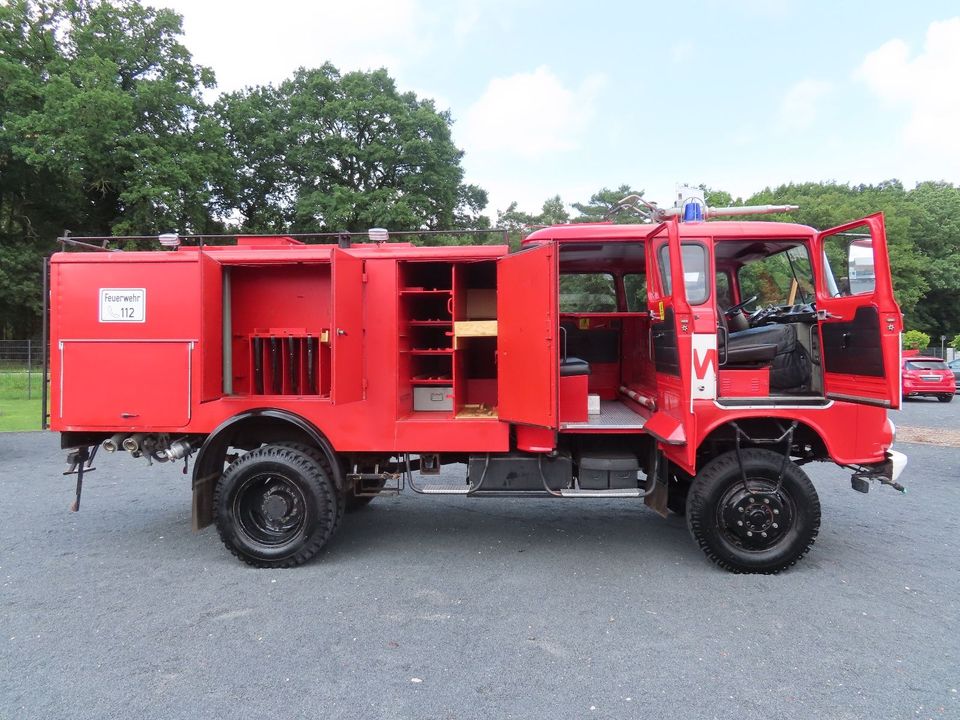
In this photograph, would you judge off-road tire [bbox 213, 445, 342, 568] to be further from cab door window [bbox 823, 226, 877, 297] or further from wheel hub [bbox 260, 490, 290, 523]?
cab door window [bbox 823, 226, 877, 297]

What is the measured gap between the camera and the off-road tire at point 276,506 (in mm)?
4426

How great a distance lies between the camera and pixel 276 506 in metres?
4.51

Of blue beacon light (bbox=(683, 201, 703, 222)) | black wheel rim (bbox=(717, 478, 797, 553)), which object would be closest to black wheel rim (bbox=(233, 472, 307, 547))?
black wheel rim (bbox=(717, 478, 797, 553))

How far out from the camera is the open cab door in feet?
12.6

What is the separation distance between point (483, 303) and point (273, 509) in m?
2.50

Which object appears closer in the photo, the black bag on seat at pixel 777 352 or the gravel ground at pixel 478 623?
the gravel ground at pixel 478 623

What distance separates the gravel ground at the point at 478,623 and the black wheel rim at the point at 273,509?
0.92 feet

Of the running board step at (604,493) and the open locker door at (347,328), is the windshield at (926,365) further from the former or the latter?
the open locker door at (347,328)

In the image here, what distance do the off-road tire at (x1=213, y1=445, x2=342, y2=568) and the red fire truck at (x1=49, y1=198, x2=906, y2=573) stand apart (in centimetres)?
1

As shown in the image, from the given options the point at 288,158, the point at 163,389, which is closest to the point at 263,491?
the point at 163,389

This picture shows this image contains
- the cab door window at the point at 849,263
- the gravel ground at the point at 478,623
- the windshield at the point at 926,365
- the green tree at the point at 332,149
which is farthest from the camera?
the green tree at the point at 332,149

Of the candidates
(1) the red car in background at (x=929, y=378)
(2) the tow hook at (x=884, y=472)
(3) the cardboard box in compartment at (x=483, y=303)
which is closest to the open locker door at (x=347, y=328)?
(3) the cardboard box in compartment at (x=483, y=303)

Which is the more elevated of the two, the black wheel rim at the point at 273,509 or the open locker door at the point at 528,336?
the open locker door at the point at 528,336

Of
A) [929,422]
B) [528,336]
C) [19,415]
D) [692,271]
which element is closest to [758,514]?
[692,271]
